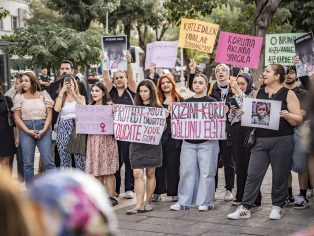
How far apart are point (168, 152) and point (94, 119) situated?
1.07 m

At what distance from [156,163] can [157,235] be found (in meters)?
1.51

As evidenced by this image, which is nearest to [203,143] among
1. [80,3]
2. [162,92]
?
[162,92]

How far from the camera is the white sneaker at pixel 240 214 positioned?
7.27 m

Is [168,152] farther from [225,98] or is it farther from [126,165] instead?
[225,98]

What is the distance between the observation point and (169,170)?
8.54 meters

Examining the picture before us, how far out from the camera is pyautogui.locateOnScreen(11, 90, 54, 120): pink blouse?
864 centimetres

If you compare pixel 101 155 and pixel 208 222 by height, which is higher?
pixel 101 155

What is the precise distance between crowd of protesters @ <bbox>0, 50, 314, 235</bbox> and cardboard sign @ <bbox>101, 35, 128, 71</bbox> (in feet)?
0.38

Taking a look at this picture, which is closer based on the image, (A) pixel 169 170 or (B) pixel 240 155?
(B) pixel 240 155

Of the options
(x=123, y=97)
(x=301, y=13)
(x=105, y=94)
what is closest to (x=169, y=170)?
(x=123, y=97)

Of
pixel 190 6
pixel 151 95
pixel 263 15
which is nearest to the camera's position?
pixel 151 95

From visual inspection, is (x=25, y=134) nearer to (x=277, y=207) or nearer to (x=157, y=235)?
(x=157, y=235)

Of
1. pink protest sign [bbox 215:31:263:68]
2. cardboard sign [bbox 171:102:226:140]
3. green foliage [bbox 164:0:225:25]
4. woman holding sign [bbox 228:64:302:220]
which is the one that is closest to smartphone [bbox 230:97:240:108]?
cardboard sign [bbox 171:102:226:140]

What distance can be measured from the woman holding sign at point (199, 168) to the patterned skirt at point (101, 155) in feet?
2.94
